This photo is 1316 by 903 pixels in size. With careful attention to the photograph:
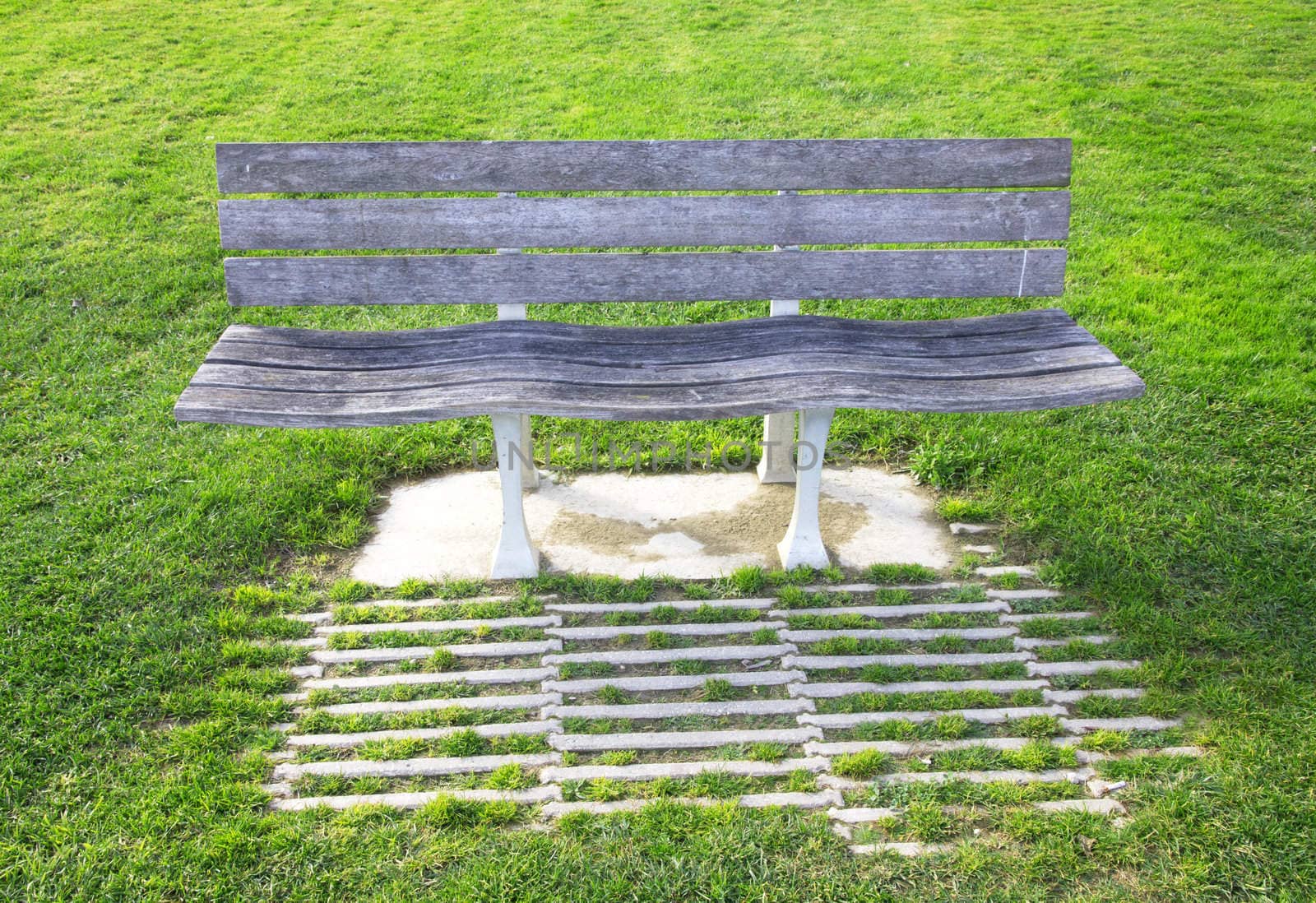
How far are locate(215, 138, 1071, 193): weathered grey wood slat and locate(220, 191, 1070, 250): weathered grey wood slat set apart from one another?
0.18ft

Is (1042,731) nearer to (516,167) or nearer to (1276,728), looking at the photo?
(1276,728)

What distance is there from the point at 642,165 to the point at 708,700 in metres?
1.81

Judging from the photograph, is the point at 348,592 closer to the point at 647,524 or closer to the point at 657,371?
the point at 647,524

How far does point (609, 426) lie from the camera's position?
4.56 metres

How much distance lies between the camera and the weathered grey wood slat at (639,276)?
12.0 feet

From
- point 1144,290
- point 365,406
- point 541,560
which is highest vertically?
point 365,406

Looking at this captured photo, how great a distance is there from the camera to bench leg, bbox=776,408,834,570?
3.57m

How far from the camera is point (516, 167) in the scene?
3615mm

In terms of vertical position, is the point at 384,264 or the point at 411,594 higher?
the point at 384,264

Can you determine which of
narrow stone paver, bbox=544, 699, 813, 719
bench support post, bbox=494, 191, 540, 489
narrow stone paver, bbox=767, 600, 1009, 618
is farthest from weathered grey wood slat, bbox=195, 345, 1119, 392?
narrow stone paver, bbox=544, 699, 813, 719

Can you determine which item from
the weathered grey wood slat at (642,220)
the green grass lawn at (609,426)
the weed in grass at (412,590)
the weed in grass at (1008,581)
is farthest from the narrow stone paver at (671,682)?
the weathered grey wood slat at (642,220)

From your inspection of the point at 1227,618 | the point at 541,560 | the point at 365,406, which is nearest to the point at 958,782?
the point at 1227,618

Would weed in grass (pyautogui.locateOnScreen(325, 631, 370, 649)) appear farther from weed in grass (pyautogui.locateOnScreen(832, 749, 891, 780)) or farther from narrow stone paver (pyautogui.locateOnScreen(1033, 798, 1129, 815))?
narrow stone paver (pyautogui.locateOnScreen(1033, 798, 1129, 815))

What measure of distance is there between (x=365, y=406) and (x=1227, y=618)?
2814 millimetres
